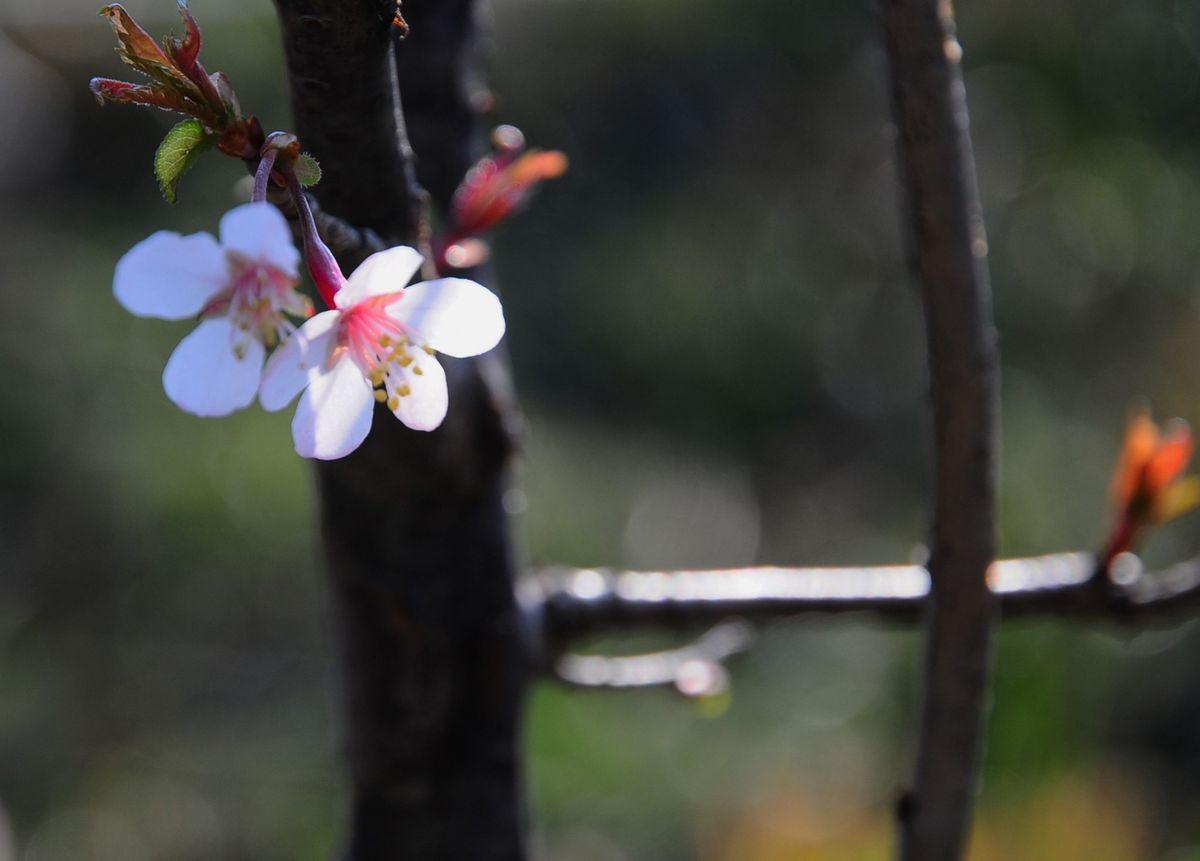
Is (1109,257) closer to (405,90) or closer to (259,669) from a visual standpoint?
(259,669)

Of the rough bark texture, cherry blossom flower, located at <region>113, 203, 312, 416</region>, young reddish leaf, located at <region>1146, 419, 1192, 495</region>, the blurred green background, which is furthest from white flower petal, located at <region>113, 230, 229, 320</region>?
the blurred green background

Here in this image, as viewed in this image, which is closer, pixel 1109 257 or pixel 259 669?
pixel 259 669

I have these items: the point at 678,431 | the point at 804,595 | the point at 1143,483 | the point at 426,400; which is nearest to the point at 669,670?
the point at 804,595

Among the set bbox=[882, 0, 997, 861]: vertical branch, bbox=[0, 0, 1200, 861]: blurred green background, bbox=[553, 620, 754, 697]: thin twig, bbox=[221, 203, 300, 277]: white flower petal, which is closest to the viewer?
bbox=[221, 203, 300, 277]: white flower petal

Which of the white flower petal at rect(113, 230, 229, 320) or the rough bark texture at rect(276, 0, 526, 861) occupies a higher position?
the white flower petal at rect(113, 230, 229, 320)

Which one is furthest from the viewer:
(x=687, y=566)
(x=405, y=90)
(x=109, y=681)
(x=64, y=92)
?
(x=64, y=92)

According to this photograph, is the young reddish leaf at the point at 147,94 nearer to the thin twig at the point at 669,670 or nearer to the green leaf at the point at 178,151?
the green leaf at the point at 178,151

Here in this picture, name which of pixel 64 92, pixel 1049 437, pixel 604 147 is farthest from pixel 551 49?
pixel 1049 437

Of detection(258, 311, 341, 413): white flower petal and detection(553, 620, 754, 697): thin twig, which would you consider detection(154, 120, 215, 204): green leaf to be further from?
detection(553, 620, 754, 697): thin twig
